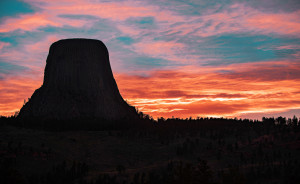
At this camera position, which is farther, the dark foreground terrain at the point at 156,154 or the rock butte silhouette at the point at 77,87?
the rock butte silhouette at the point at 77,87

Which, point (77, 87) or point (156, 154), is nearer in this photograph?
point (156, 154)

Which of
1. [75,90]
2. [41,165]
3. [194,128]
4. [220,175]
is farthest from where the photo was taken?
[75,90]

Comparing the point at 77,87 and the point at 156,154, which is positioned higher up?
the point at 77,87

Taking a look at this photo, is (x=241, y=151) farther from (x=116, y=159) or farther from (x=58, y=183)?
(x=58, y=183)

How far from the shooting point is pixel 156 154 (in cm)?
3434

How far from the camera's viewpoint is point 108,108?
63719 millimetres

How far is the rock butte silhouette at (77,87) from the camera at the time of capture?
2372 inches

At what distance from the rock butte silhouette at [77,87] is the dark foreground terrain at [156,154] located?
1250cm

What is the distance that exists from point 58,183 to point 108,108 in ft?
129

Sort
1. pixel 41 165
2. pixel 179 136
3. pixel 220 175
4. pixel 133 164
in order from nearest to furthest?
pixel 220 175 → pixel 41 165 → pixel 133 164 → pixel 179 136

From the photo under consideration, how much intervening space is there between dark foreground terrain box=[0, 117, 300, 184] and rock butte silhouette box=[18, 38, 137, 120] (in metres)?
12.5

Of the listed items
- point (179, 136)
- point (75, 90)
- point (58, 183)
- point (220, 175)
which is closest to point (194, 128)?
point (179, 136)

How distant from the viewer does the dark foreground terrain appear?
24.2 metres

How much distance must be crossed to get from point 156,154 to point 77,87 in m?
33.2
